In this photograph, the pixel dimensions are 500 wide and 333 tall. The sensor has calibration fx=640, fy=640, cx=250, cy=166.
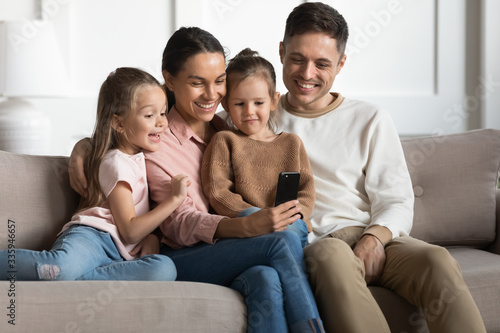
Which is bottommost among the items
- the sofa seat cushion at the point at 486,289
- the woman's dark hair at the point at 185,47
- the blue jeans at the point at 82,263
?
the sofa seat cushion at the point at 486,289

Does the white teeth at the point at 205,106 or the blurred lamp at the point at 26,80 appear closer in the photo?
the white teeth at the point at 205,106

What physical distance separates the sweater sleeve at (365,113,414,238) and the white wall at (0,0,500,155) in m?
1.33

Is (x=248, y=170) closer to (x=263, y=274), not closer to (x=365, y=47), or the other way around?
(x=263, y=274)

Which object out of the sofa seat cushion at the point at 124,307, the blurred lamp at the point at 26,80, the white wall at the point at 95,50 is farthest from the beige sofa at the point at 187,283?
the white wall at the point at 95,50

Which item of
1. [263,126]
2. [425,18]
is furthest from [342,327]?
[425,18]

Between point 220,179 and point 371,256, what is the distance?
1.58 feet

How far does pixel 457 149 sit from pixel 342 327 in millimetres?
990

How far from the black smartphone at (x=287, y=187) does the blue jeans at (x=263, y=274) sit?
0.11 metres

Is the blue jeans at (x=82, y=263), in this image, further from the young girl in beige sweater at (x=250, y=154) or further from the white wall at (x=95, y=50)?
the white wall at (x=95, y=50)

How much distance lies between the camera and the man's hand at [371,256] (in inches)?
71.1

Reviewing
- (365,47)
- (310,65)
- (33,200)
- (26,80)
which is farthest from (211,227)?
(365,47)

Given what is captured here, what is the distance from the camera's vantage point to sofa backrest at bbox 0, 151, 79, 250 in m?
1.84

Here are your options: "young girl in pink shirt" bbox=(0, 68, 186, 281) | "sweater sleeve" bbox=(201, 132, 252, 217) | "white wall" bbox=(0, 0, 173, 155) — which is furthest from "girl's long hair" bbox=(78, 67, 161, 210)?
"white wall" bbox=(0, 0, 173, 155)

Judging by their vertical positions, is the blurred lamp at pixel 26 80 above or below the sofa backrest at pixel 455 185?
above
